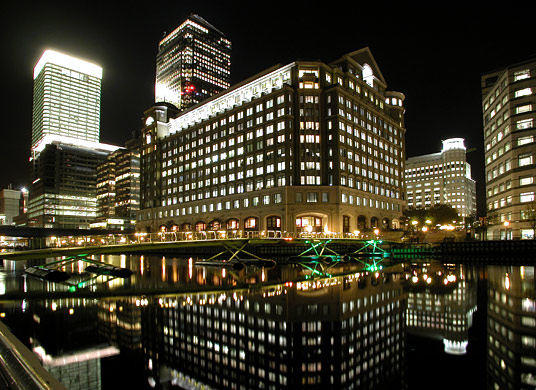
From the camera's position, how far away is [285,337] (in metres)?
16.4

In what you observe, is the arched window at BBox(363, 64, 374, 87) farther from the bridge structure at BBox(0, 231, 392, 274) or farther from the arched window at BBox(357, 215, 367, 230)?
the bridge structure at BBox(0, 231, 392, 274)

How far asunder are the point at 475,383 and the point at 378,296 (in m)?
15.7

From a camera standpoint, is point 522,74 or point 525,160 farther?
point 522,74

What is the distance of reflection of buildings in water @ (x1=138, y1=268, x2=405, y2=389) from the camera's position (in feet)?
39.4

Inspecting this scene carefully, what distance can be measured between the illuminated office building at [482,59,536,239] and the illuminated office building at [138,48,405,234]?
2916cm

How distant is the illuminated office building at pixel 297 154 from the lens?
98562 mm

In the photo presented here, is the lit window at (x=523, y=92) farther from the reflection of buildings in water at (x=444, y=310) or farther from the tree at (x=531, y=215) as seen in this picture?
the reflection of buildings in water at (x=444, y=310)

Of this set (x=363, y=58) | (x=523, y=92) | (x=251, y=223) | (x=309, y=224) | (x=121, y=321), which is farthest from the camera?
(x=363, y=58)

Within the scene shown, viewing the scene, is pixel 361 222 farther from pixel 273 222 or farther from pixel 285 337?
pixel 285 337

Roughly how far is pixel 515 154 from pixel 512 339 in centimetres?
9294

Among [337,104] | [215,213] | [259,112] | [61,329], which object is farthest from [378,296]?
[215,213]

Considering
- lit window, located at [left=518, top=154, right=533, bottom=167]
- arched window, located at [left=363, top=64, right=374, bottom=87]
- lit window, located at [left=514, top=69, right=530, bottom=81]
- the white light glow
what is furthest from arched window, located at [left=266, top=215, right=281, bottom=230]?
lit window, located at [left=514, top=69, right=530, bottom=81]

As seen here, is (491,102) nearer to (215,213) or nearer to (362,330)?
(215,213)

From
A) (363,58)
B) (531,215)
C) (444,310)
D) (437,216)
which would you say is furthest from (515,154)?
(444,310)
